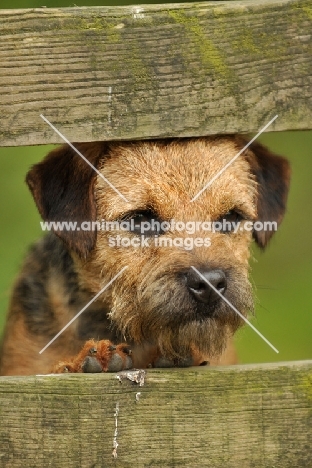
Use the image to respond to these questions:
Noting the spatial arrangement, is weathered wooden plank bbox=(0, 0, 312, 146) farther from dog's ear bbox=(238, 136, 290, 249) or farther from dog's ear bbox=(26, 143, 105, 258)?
dog's ear bbox=(238, 136, 290, 249)

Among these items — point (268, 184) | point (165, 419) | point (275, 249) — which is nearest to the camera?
point (165, 419)

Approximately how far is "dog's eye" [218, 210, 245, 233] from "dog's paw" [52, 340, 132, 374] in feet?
2.25

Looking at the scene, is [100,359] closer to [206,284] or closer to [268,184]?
[206,284]

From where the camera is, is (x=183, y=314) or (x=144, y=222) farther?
(x=144, y=222)

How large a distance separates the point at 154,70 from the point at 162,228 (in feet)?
2.24

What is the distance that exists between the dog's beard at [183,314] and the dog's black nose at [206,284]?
0.10 ft

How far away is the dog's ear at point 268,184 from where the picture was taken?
12.6ft

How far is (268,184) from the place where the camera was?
3.92 meters

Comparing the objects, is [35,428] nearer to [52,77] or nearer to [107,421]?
[107,421]

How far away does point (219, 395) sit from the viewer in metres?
3.04

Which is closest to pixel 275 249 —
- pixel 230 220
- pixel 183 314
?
pixel 230 220

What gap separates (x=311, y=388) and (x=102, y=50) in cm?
146

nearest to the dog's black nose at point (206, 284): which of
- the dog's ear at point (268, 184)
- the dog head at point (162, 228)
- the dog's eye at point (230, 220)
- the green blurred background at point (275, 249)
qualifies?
the dog head at point (162, 228)

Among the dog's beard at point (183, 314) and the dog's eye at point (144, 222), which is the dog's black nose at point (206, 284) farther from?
the dog's eye at point (144, 222)
